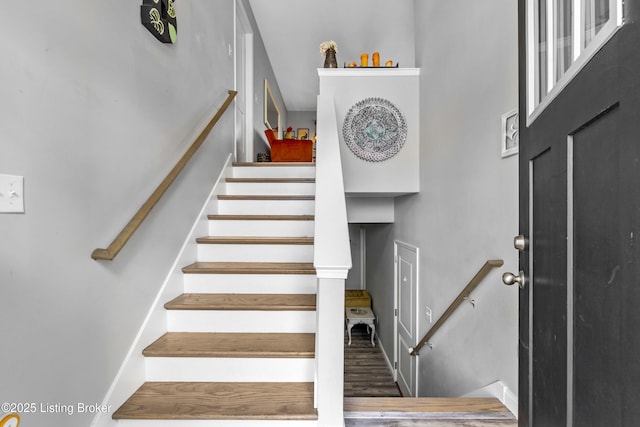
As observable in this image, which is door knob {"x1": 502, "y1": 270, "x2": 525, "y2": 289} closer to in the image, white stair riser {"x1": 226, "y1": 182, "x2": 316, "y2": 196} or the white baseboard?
the white baseboard

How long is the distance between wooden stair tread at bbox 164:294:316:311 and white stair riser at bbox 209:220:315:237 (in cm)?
59

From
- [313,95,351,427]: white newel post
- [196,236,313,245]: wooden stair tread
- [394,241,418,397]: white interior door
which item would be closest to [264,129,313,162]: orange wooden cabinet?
[394,241,418,397]: white interior door

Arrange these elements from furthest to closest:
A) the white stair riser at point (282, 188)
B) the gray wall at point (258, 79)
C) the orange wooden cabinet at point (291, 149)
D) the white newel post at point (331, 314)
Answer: the orange wooden cabinet at point (291, 149)
the gray wall at point (258, 79)
the white stair riser at point (282, 188)
the white newel post at point (331, 314)

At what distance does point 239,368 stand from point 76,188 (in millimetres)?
1043

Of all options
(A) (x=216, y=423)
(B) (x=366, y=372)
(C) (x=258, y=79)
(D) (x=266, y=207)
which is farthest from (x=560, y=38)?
(B) (x=366, y=372)

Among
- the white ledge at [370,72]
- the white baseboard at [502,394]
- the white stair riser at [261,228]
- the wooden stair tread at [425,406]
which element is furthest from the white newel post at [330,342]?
the white ledge at [370,72]

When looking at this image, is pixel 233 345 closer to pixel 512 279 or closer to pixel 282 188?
pixel 512 279

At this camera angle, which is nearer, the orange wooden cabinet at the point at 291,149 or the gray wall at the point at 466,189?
the gray wall at the point at 466,189

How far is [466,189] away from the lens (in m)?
1.99

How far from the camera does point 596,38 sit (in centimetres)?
56

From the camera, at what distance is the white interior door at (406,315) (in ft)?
10.1

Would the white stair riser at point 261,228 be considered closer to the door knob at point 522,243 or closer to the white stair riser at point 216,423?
the white stair riser at point 216,423

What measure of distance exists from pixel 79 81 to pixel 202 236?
1.35 metres

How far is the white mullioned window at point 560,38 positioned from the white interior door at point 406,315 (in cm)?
229
